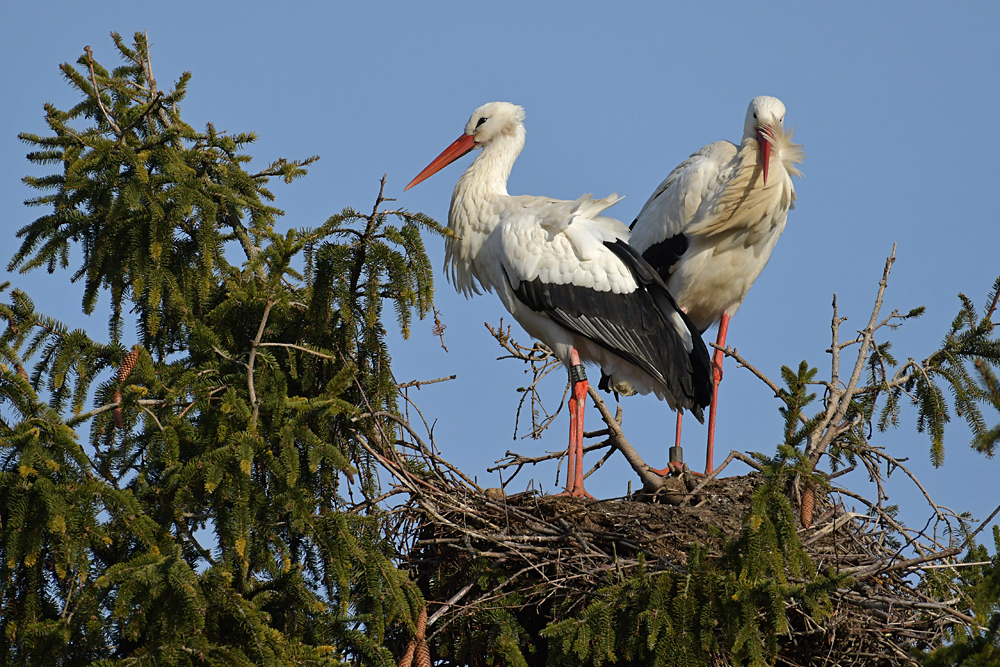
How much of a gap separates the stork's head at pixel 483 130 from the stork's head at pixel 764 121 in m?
1.60

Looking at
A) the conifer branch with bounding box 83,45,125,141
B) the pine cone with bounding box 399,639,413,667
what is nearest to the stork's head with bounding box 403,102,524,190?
the conifer branch with bounding box 83,45,125,141

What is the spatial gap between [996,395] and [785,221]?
13.5 ft

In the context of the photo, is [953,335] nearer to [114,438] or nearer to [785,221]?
[785,221]

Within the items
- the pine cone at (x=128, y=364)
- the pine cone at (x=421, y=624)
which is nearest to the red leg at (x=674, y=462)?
the pine cone at (x=421, y=624)

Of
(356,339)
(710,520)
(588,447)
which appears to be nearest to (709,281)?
(588,447)

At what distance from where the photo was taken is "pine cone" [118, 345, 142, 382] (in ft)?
16.7

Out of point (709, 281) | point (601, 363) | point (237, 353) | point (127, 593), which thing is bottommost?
point (127, 593)

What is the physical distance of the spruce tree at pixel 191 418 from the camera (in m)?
4.27

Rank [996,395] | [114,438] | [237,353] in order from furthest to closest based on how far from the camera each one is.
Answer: [237,353]
[114,438]
[996,395]

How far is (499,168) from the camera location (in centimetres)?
845

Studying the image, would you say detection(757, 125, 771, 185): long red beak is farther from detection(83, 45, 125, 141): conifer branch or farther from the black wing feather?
detection(83, 45, 125, 141): conifer branch

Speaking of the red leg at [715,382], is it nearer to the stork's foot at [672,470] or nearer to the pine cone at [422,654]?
the stork's foot at [672,470]

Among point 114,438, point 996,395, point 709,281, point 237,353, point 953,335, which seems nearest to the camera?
point 996,395

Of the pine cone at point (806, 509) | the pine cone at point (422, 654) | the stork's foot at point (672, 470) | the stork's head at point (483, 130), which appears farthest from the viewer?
the stork's head at point (483, 130)
